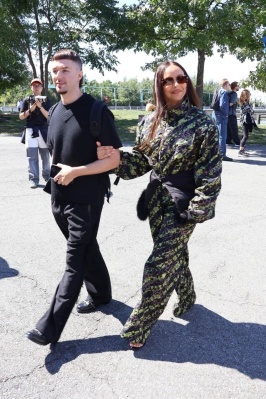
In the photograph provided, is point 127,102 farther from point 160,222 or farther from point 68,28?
point 160,222

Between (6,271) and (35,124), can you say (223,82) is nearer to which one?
(35,124)

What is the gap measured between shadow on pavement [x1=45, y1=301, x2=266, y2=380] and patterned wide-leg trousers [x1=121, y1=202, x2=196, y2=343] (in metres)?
0.16

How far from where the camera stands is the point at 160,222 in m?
2.75

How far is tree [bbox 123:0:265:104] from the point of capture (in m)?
12.9

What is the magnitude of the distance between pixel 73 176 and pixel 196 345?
145cm

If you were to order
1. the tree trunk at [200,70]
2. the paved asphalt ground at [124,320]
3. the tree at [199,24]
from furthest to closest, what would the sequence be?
the tree trunk at [200,70]
the tree at [199,24]
the paved asphalt ground at [124,320]

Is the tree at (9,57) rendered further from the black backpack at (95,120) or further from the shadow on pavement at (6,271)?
the black backpack at (95,120)

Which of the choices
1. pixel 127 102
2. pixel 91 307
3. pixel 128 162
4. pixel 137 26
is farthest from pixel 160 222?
pixel 127 102

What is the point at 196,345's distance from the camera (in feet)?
9.12

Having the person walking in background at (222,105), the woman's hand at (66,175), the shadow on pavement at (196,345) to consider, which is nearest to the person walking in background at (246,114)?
the person walking in background at (222,105)

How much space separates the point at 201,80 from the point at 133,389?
15.6 meters

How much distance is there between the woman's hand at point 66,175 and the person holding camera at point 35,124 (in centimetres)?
456

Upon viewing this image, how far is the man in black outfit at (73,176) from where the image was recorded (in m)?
2.54

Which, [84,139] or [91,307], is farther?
[91,307]
